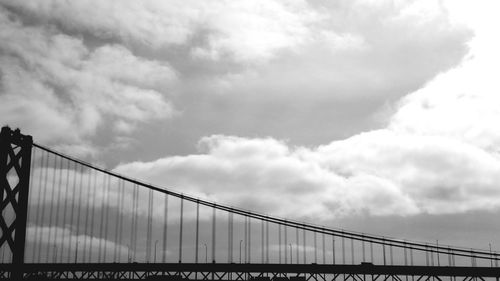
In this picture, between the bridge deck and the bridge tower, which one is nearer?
the bridge tower

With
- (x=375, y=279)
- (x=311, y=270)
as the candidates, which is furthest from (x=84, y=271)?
(x=375, y=279)

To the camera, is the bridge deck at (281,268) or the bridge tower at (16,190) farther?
the bridge deck at (281,268)

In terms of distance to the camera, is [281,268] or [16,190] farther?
[281,268]

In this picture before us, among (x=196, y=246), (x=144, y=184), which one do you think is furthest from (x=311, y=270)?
(x=144, y=184)

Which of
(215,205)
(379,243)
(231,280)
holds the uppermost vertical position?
(215,205)

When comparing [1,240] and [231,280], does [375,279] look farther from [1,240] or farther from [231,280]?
[1,240]

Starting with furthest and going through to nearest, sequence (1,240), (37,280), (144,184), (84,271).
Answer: (37,280) < (84,271) < (144,184) < (1,240)

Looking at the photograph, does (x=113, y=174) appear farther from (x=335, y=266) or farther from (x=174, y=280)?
(x=335, y=266)

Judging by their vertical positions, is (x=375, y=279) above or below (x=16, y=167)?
below

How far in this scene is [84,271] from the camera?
83.0m

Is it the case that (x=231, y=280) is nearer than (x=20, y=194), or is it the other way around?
(x=20, y=194)

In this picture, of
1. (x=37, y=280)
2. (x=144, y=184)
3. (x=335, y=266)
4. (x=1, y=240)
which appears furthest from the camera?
(x=37, y=280)

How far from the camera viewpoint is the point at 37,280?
A: 8956 centimetres

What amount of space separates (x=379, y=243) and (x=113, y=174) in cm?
3668
